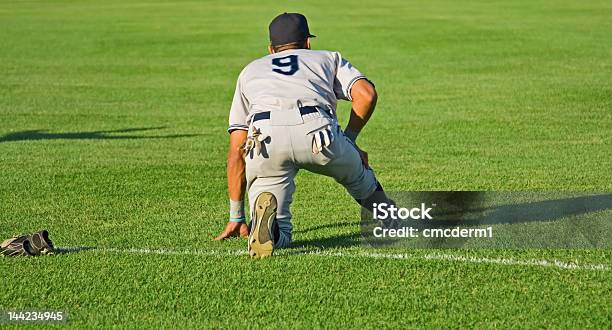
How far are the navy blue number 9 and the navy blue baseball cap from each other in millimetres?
205

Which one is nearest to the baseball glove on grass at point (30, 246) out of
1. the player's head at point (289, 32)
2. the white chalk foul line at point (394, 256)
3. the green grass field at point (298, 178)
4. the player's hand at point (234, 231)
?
the green grass field at point (298, 178)

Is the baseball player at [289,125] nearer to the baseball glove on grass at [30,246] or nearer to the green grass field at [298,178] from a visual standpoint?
the green grass field at [298,178]

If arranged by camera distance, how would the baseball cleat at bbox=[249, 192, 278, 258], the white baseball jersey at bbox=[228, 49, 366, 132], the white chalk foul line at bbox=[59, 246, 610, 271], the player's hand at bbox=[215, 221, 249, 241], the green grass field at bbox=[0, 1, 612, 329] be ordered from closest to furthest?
the green grass field at bbox=[0, 1, 612, 329] → the white chalk foul line at bbox=[59, 246, 610, 271] → the baseball cleat at bbox=[249, 192, 278, 258] → the white baseball jersey at bbox=[228, 49, 366, 132] → the player's hand at bbox=[215, 221, 249, 241]

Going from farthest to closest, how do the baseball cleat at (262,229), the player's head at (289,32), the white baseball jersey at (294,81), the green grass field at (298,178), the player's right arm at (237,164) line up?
the player's right arm at (237,164), the player's head at (289,32), the white baseball jersey at (294,81), the baseball cleat at (262,229), the green grass field at (298,178)

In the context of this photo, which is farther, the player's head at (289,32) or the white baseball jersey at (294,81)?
the player's head at (289,32)

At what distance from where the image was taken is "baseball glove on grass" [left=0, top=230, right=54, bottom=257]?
26.3 feet

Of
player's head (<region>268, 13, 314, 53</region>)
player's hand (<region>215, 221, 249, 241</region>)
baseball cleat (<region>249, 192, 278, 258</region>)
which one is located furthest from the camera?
player's hand (<region>215, 221, 249, 241</region>)

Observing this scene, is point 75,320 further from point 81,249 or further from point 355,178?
point 355,178

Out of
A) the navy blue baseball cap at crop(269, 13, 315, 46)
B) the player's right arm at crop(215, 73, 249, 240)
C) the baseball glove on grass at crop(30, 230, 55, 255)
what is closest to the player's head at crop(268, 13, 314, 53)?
the navy blue baseball cap at crop(269, 13, 315, 46)

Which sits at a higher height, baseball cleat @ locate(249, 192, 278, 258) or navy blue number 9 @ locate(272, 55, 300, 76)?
navy blue number 9 @ locate(272, 55, 300, 76)

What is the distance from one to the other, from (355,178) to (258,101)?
0.93m

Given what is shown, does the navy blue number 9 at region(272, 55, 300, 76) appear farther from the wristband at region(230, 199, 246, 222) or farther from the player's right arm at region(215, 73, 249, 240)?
the wristband at region(230, 199, 246, 222)

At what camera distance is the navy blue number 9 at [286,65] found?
26.6 ft

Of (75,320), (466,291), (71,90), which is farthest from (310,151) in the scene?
(71,90)
